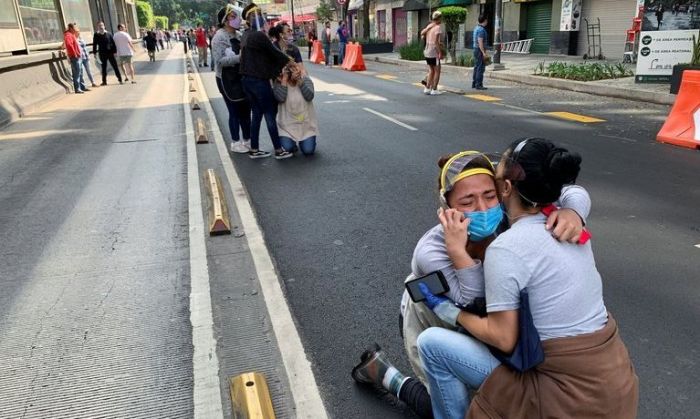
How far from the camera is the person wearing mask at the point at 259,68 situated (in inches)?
279

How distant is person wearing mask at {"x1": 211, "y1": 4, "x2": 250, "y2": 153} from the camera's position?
7.62 m

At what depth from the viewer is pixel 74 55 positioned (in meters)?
16.2

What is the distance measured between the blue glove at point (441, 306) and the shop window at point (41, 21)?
18.9 m

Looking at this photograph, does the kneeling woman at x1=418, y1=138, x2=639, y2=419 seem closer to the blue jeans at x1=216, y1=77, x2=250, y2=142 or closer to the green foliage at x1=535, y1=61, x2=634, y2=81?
the blue jeans at x1=216, y1=77, x2=250, y2=142

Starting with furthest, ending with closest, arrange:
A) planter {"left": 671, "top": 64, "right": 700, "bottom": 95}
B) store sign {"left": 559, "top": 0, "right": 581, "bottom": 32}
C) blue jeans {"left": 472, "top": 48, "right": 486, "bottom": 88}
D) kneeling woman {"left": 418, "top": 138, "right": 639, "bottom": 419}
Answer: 1. store sign {"left": 559, "top": 0, "right": 581, "bottom": 32}
2. blue jeans {"left": 472, "top": 48, "right": 486, "bottom": 88}
3. planter {"left": 671, "top": 64, "right": 700, "bottom": 95}
4. kneeling woman {"left": 418, "top": 138, "right": 639, "bottom": 419}

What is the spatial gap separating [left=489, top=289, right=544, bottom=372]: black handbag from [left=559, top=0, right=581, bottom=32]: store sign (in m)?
24.0

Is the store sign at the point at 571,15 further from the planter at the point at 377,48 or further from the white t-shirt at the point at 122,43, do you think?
the white t-shirt at the point at 122,43

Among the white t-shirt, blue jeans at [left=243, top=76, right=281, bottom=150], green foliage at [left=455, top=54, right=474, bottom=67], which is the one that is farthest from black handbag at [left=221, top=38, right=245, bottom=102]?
green foliage at [left=455, top=54, right=474, bottom=67]

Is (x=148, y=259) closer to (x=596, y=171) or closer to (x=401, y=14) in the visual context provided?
(x=596, y=171)

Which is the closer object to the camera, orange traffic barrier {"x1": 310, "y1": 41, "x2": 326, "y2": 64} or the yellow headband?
the yellow headband

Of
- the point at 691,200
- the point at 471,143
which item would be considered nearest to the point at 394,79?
the point at 471,143

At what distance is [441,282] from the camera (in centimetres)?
213

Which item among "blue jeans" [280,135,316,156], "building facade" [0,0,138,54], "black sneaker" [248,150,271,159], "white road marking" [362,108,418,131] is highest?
"building facade" [0,0,138,54]

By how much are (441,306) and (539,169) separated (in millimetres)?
632
